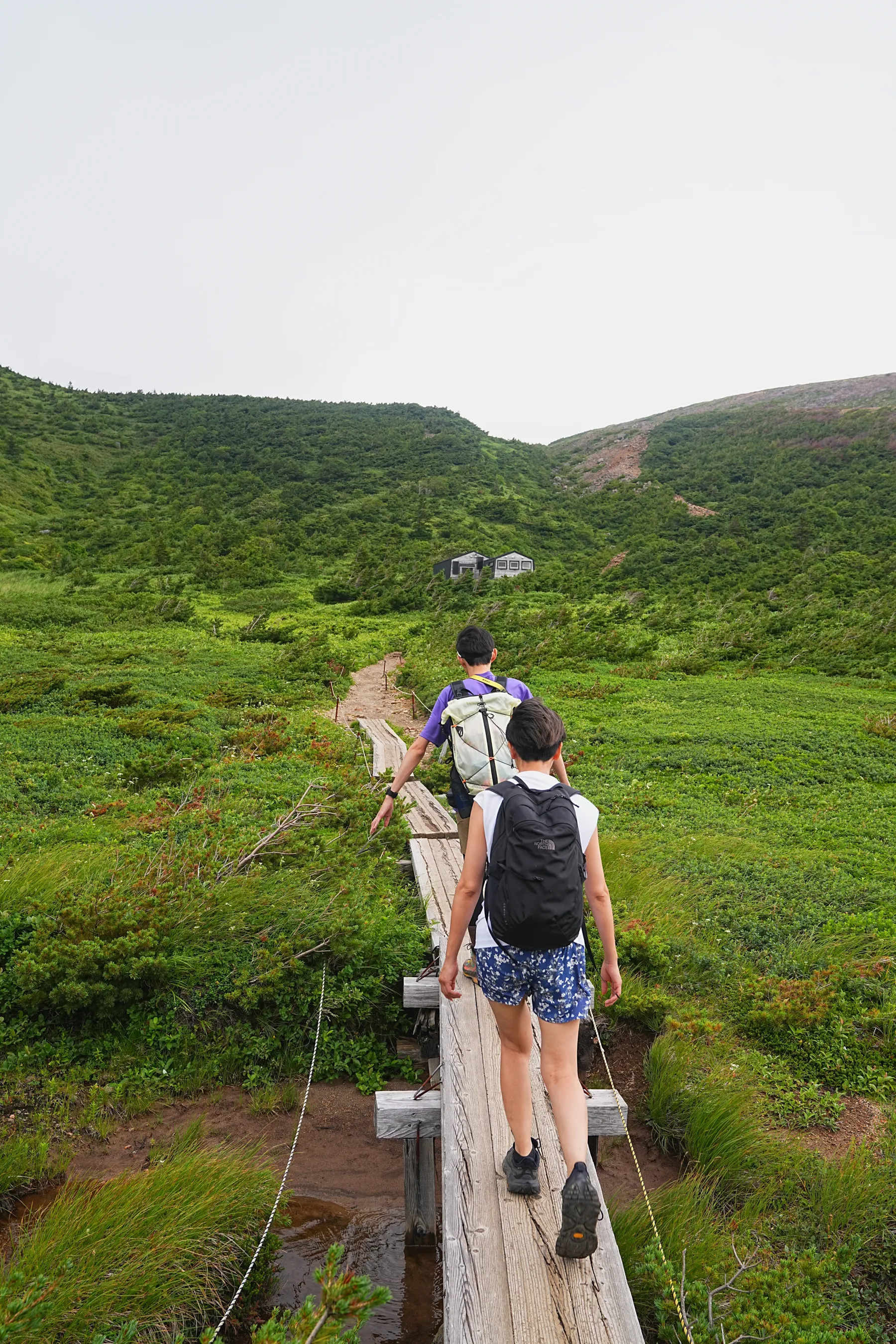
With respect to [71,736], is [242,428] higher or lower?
higher

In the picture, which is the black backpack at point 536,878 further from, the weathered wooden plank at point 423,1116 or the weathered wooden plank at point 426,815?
the weathered wooden plank at point 426,815

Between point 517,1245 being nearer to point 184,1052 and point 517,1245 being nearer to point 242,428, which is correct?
point 184,1052

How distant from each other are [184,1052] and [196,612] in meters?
30.8

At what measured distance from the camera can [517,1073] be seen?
305 cm

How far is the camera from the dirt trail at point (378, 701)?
17562 millimetres

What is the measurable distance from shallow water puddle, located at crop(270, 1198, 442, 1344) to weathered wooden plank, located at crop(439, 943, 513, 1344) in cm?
84

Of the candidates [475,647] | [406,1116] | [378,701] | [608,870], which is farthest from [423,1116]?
[378,701]

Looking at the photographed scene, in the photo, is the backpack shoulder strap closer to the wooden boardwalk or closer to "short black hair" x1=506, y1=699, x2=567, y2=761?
"short black hair" x1=506, y1=699, x2=567, y2=761

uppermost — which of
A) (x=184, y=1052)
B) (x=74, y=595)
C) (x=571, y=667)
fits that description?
(x=74, y=595)

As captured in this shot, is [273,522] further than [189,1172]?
Yes

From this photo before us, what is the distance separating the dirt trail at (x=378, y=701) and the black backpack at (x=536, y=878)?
1331 centimetres

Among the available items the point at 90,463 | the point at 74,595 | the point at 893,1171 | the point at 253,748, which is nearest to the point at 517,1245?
the point at 893,1171

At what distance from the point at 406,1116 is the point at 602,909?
1.76 m

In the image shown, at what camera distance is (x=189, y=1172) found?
3602 mm
